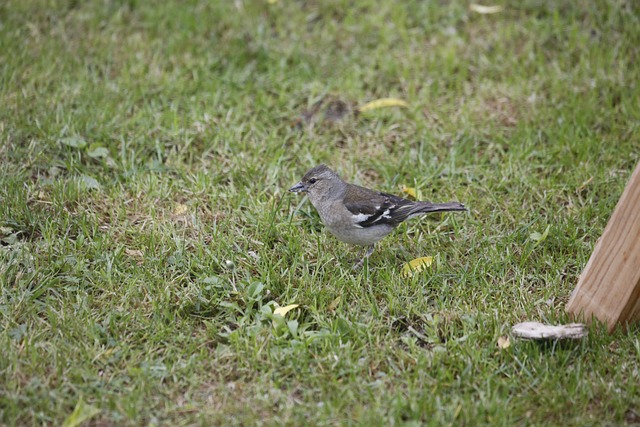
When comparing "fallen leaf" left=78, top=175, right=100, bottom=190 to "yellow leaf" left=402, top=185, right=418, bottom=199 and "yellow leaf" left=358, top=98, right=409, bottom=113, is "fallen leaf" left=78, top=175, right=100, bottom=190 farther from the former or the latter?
"yellow leaf" left=358, top=98, right=409, bottom=113

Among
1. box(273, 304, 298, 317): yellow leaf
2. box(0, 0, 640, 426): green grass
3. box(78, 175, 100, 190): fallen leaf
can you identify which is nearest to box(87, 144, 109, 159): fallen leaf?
box(0, 0, 640, 426): green grass

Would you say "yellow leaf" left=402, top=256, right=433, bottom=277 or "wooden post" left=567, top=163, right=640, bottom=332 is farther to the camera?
"yellow leaf" left=402, top=256, right=433, bottom=277

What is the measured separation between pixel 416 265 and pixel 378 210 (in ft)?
1.63

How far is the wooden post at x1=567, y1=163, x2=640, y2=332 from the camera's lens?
4270 millimetres

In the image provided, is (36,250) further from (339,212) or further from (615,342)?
(615,342)

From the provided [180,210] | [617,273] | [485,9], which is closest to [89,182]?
[180,210]

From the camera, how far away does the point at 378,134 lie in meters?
6.89

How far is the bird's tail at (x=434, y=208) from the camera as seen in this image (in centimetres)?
531

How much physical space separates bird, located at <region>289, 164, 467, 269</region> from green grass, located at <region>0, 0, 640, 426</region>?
0.23 meters

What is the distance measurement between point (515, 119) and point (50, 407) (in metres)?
4.95

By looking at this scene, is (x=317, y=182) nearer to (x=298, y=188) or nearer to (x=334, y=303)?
(x=298, y=188)

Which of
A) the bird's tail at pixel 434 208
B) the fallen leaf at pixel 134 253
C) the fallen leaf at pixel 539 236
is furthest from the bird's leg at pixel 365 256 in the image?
the fallen leaf at pixel 134 253

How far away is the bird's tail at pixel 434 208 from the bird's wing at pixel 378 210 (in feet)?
0.15

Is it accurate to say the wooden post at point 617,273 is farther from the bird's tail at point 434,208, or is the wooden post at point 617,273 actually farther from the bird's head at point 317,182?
the bird's head at point 317,182
